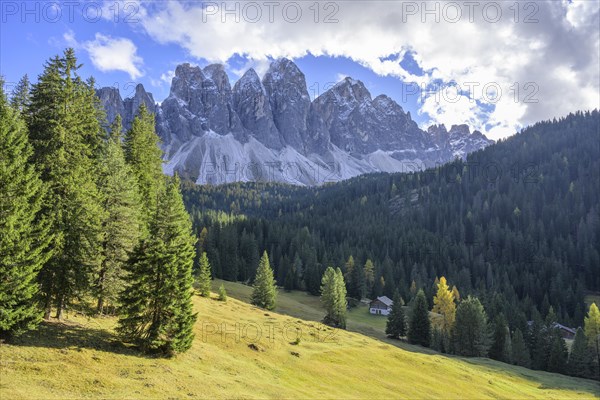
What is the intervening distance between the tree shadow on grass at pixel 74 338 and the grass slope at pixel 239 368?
0.26 ft

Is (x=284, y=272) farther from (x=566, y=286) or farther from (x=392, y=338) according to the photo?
(x=566, y=286)

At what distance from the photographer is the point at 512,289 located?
5541 inches

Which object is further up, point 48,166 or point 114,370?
point 48,166

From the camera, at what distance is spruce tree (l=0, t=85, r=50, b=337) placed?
26.3 m

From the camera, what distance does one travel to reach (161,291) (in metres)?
34.2

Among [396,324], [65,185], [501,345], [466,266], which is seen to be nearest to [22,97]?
[65,185]

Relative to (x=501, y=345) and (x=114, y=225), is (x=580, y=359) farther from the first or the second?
(x=114, y=225)

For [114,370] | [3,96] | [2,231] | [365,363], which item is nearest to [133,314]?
[114,370]

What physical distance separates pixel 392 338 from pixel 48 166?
3026 inches

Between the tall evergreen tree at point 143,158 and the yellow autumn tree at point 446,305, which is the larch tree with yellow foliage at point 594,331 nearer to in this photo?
the yellow autumn tree at point 446,305

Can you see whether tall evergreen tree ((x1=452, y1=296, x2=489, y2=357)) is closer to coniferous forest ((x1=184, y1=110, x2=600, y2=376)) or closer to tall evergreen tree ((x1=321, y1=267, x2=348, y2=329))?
coniferous forest ((x1=184, y1=110, x2=600, y2=376))

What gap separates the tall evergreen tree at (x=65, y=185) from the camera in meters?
32.1

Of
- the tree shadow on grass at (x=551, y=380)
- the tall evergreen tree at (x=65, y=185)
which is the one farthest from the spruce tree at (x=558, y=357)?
the tall evergreen tree at (x=65, y=185)

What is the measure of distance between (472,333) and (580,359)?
2017cm
